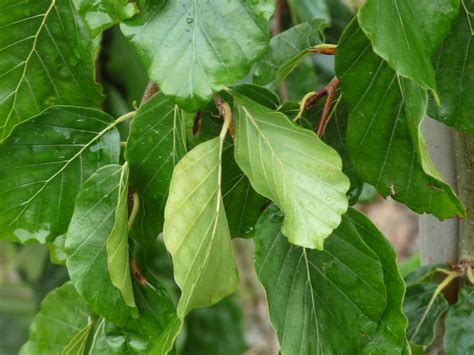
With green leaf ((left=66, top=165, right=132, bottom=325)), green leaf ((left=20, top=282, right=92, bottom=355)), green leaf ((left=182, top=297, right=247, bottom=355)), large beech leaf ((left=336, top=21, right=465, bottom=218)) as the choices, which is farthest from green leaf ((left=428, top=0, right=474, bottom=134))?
green leaf ((left=182, top=297, right=247, bottom=355))

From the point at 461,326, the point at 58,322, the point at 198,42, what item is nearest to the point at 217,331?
the point at 58,322

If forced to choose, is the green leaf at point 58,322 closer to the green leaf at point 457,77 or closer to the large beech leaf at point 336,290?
the large beech leaf at point 336,290

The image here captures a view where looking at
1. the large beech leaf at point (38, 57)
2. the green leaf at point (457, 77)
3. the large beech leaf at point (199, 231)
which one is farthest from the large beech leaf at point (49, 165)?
the green leaf at point (457, 77)

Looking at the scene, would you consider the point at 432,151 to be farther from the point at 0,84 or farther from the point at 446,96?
the point at 0,84

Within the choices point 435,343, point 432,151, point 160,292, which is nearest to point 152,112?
point 160,292

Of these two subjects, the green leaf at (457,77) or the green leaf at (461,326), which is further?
the green leaf at (461,326)

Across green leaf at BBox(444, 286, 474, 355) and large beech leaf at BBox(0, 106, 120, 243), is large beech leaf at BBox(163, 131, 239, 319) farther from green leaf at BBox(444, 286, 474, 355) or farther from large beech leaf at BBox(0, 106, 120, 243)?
green leaf at BBox(444, 286, 474, 355)
